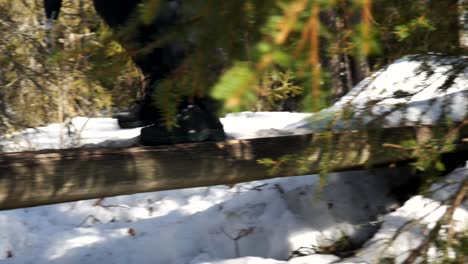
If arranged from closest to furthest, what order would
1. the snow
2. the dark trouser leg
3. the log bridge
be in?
1. the log bridge
2. the dark trouser leg
3. the snow

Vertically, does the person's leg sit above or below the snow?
above

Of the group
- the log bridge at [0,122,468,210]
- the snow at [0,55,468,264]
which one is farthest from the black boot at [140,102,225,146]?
the log bridge at [0,122,468,210]

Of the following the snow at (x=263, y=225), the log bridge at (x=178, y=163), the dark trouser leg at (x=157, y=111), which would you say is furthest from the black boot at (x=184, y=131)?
the log bridge at (x=178, y=163)

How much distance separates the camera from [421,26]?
6.97 ft

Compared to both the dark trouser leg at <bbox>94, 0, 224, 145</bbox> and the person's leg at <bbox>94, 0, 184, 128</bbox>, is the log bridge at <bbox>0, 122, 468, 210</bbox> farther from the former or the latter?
the dark trouser leg at <bbox>94, 0, 224, 145</bbox>

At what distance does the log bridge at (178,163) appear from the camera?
2.21m

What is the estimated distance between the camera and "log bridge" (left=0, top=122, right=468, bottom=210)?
7.26ft

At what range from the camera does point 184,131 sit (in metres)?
3.04

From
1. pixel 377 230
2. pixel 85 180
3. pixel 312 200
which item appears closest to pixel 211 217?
pixel 312 200

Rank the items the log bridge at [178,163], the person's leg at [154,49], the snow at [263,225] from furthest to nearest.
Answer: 1. the snow at [263,225]
2. the person's leg at [154,49]
3. the log bridge at [178,163]

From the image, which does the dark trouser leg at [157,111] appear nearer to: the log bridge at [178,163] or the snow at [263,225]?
the snow at [263,225]

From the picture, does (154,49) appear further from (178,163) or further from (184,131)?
(184,131)

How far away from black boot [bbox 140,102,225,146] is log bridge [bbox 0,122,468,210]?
1.44ft

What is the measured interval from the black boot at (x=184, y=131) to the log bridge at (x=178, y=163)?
438 mm
